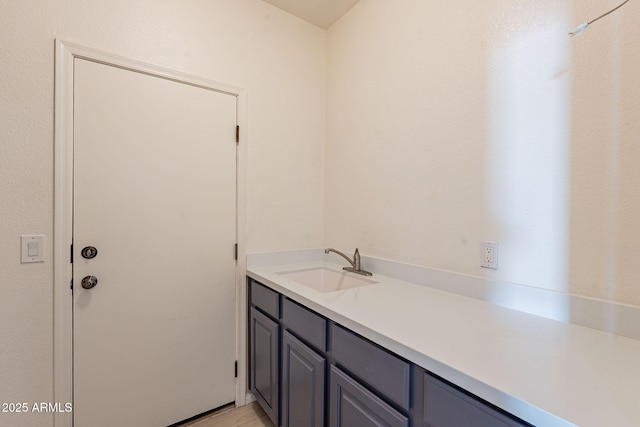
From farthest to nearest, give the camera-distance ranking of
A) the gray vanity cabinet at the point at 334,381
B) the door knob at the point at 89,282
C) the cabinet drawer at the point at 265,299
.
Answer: the cabinet drawer at the point at 265,299
the door knob at the point at 89,282
the gray vanity cabinet at the point at 334,381

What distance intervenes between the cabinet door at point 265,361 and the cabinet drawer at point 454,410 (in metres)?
0.92

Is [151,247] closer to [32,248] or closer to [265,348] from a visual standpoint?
[32,248]

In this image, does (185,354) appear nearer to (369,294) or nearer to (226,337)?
(226,337)

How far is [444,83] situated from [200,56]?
4.64 feet

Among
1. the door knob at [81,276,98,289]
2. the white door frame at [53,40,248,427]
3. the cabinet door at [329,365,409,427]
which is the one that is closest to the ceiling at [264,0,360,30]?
the white door frame at [53,40,248,427]

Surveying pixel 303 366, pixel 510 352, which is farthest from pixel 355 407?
pixel 510 352

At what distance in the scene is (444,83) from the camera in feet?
4.64

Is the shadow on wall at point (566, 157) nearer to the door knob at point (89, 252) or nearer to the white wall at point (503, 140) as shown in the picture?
the white wall at point (503, 140)

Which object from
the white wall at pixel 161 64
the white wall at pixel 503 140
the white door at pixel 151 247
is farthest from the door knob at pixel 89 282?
the white wall at pixel 503 140

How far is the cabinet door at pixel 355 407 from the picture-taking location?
2.91 ft

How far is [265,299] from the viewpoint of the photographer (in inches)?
65.1

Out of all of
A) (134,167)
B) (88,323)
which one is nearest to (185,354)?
(88,323)

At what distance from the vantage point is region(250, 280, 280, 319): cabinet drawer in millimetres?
1536

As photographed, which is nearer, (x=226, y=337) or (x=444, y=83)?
(x=444, y=83)
